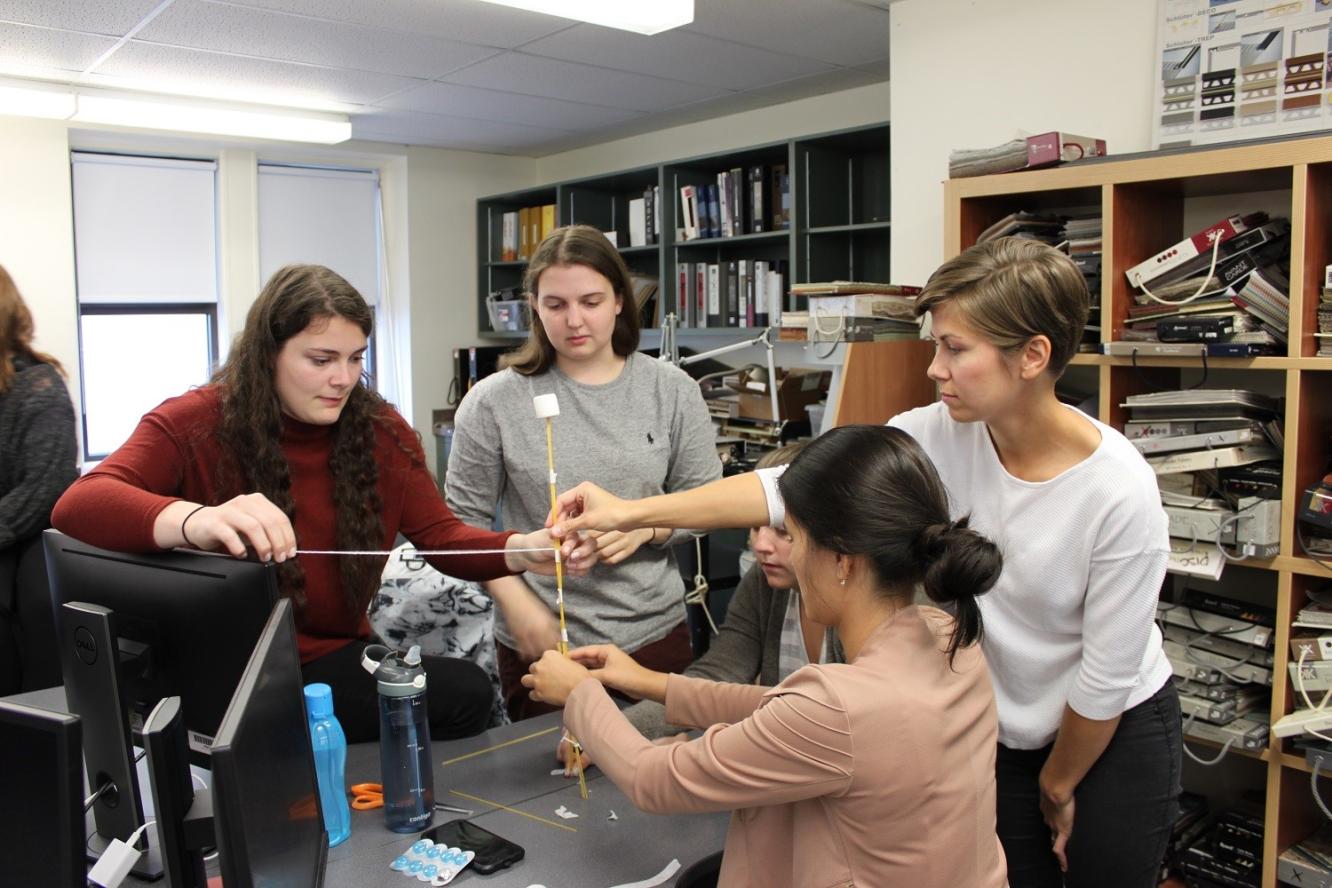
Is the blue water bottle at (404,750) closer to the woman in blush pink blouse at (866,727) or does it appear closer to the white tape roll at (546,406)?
the woman in blush pink blouse at (866,727)

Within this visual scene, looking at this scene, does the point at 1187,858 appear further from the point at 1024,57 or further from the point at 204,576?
the point at 204,576

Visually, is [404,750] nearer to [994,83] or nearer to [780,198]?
[994,83]

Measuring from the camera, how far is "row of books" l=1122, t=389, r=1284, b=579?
240 cm

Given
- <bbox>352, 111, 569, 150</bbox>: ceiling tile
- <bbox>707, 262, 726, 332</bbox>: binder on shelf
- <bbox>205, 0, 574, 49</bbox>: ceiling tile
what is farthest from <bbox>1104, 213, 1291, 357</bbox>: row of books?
<bbox>352, 111, 569, 150</bbox>: ceiling tile

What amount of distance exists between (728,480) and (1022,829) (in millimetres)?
768

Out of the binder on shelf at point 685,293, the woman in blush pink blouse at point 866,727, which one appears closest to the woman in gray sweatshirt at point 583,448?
the woman in blush pink blouse at point 866,727

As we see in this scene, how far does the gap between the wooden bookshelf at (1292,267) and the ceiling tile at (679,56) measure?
1.49 meters

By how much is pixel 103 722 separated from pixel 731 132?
463 centimetres

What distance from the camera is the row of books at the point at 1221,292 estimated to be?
2412 millimetres

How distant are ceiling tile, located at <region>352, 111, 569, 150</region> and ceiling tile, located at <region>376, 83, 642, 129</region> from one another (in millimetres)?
160

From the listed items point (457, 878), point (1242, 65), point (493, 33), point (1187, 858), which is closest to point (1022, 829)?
point (457, 878)

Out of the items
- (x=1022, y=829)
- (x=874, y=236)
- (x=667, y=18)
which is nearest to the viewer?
(x=1022, y=829)

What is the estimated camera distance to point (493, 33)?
12.4 ft

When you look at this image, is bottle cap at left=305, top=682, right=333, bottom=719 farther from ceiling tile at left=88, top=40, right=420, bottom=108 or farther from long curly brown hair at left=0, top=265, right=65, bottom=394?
ceiling tile at left=88, top=40, right=420, bottom=108
